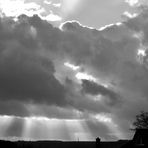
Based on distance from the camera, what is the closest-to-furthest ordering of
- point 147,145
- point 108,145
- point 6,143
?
point 147,145
point 6,143
point 108,145

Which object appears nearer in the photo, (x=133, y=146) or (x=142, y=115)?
(x=133, y=146)

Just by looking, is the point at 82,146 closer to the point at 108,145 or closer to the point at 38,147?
the point at 38,147

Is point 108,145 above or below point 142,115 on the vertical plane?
below

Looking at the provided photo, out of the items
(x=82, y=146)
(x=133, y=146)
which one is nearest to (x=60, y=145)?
(x=82, y=146)

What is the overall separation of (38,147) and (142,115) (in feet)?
130

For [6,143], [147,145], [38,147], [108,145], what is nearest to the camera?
[147,145]

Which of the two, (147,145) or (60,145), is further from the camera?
(60,145)

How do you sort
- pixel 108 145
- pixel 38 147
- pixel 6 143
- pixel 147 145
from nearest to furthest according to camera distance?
pixel 147 145 < pixel 6 143 < pixel 108 145 < pixel 38 147

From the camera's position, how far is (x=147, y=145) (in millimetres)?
96812

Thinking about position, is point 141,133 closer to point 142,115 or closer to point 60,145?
point 142,115

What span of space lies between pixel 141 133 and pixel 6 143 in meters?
32.2

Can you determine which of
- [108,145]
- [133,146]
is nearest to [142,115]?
[108,145]

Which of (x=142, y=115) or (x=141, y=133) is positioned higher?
(x=142, y=115)

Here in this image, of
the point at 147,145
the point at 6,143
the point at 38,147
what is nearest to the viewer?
the point at 147,145
